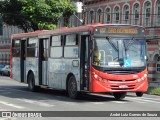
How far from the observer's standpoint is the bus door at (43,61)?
2199 centimetres

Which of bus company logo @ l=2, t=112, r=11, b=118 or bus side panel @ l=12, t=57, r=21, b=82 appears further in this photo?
bus side panel @ l=12, t=57, r=21, b=82

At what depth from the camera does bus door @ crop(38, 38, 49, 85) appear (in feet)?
72.1

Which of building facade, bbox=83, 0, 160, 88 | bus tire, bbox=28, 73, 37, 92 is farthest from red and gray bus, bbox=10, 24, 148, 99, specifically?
building facade, bbox=83, 0, 160, 88

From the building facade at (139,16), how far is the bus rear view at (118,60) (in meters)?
15.3

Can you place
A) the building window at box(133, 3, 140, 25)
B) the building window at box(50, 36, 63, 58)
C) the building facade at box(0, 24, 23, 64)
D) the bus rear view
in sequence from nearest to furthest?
the bus rear view, the building window at box(50, 36, 63, 58), the building window at box(133, 3, 140, 25), the building facade at box(0, 24, 23, 64)

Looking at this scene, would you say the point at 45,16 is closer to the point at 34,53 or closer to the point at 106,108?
the point at 34,53

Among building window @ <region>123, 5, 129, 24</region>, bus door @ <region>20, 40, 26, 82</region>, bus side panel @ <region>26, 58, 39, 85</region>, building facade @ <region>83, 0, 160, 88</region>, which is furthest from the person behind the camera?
building window @ <region>123, 5, 129, 24</region>

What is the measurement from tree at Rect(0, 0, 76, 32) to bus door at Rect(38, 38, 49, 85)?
19.2 metres

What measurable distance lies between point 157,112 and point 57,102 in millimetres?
4536

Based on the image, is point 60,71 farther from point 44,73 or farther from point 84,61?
point 84,61

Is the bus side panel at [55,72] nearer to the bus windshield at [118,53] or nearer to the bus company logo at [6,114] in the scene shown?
the bus windshield at [118,53]

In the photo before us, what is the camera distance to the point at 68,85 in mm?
19547

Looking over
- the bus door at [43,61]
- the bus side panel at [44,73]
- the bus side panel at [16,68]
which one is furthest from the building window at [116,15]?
the bus side panel at [44,73]

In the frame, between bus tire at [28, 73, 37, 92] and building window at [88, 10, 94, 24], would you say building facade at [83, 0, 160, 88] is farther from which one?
bus tire at [28, 73, 37, 92]
